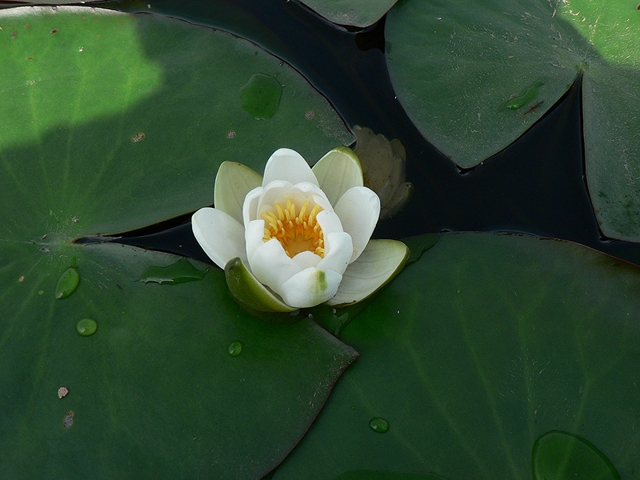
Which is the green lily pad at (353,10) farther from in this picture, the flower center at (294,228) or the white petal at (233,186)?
the flower center at (294,228)

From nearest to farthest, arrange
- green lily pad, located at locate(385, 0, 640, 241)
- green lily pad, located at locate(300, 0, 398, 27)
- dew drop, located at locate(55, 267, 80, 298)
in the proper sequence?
dew drop, located at locate(55, 267, 80, 298) < green lily pad, located at locate(385, 0, 640, 241) < green lily pad, located at locate(300, 0, 398, 27)

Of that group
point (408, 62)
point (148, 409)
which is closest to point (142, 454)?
Result: point (148, 409)

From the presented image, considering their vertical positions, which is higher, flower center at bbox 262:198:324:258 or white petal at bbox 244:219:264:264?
white petal at bbox 244:219:264:264

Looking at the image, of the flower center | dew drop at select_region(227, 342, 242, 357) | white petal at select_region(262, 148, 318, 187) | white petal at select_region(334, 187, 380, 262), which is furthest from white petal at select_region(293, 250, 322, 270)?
dew drop at select_region(227, 342, 242, 357)

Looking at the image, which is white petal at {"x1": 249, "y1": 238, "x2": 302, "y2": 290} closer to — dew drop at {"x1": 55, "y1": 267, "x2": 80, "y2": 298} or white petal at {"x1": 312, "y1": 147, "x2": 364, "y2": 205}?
white petal at {"x1": 312, "y1": 147, "x2": 364, "y2": 205}

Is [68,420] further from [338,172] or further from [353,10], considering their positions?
[353,10]
